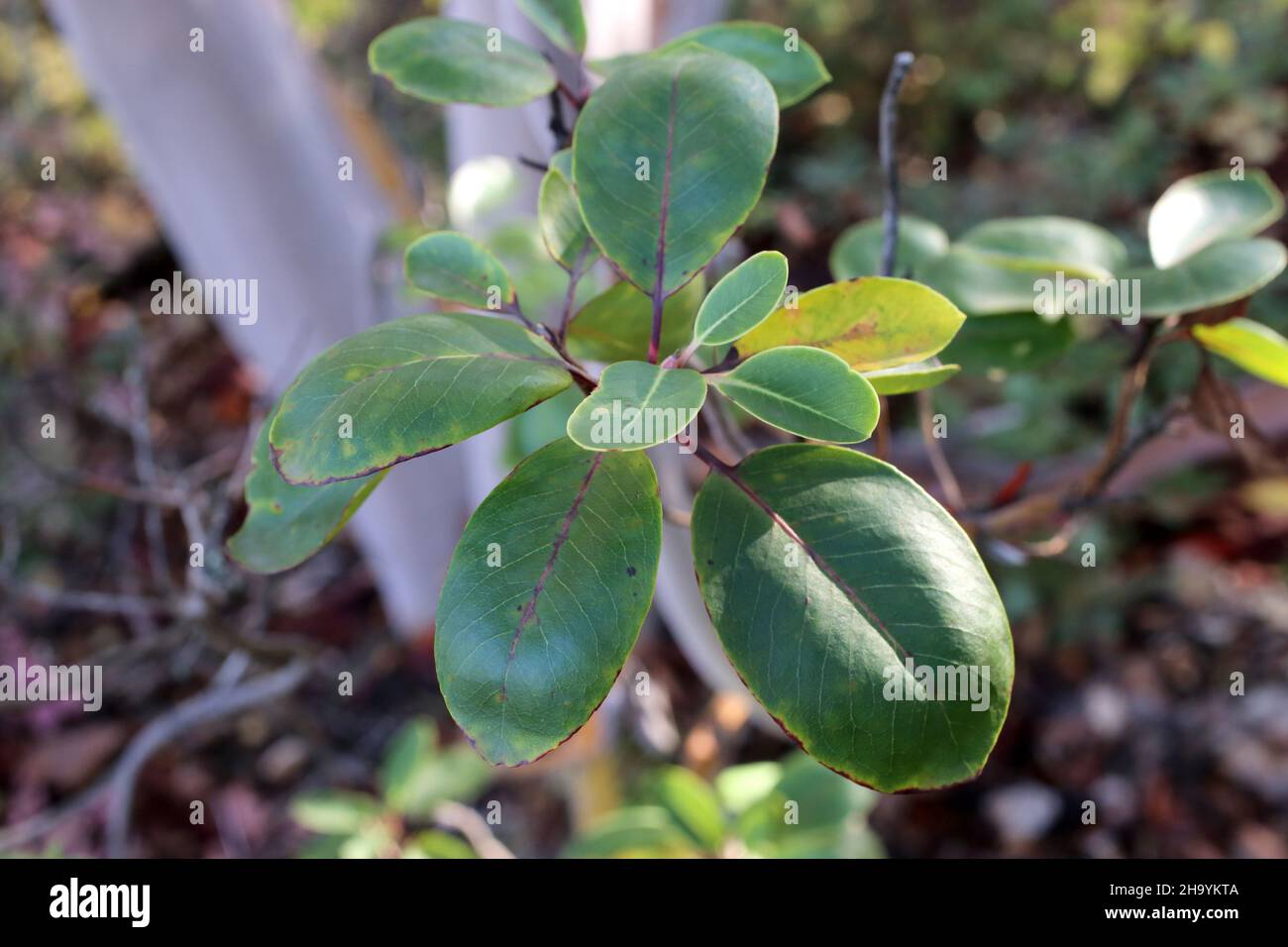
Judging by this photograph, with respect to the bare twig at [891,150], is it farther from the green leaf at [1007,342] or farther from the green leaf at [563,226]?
the green leaf at [563,226]

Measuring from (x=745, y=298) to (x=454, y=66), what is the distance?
0.28 metres

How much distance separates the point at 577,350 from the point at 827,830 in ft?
2.56

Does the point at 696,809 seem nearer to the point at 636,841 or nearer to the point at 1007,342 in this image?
the point at 636,841

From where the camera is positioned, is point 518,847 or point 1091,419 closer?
point 518,847

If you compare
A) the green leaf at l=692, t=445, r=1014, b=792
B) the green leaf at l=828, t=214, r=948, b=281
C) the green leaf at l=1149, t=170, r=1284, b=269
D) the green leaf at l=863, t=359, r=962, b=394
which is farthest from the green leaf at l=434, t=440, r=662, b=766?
the green leaf at l=1149, t=170, r=1284, b=269

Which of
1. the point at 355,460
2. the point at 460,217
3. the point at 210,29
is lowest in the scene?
the point at 355,460

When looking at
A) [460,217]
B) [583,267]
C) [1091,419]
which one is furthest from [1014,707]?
[583,267]

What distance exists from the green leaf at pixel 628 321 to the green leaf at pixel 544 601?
0.12 meters

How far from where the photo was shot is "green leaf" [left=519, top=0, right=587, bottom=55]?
64 cm

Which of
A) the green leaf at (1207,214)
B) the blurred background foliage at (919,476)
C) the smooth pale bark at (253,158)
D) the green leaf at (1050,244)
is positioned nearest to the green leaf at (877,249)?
the green leaf at (1050,244)

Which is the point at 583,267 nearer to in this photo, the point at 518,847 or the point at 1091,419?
the point at 518,847

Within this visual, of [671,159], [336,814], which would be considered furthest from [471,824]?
[671,159]

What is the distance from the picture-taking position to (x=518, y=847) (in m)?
1.92

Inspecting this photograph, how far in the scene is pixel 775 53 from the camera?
25.6 inches
